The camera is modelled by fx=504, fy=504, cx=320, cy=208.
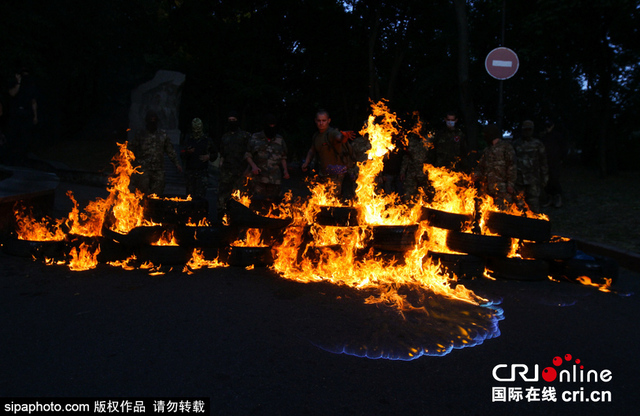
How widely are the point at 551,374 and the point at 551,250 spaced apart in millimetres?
3126

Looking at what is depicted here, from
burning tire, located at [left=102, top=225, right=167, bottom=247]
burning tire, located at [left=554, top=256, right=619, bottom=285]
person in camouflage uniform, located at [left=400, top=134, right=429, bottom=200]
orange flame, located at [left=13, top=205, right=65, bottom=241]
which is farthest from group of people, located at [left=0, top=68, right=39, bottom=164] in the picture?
burning tire, located at [left=554, top=256, right=619, bottom=285]

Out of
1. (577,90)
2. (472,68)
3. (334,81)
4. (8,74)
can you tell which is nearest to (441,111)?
(472,68)

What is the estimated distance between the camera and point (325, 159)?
8.55 m

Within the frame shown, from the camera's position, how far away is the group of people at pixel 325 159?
854cm

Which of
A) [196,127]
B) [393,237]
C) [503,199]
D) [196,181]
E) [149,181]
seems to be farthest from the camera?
[196,181]

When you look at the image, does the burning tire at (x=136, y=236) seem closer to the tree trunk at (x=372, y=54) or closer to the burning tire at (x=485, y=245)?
the burning tire at (x=485, y=245)

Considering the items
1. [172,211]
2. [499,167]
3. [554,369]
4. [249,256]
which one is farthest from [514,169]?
[172,211]

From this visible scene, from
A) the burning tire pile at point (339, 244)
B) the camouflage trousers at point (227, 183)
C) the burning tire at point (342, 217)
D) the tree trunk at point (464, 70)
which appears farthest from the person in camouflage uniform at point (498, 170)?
the tree trunk at point (464, 70)

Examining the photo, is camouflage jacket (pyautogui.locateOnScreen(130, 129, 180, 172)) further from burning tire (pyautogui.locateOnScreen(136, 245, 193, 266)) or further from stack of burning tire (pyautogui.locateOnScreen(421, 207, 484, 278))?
stack of burning tire (pyautogui.locateOnScreen(421, 207, 484, 278))

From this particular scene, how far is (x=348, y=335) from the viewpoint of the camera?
4246mm

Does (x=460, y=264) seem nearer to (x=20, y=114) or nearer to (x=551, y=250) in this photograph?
(x=551, y=250)

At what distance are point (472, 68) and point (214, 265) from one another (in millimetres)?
22888

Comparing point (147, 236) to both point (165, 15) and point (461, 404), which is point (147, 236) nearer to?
point (461, 404)

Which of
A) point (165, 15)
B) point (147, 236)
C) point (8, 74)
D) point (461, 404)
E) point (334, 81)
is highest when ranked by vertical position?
point (165, 15)
